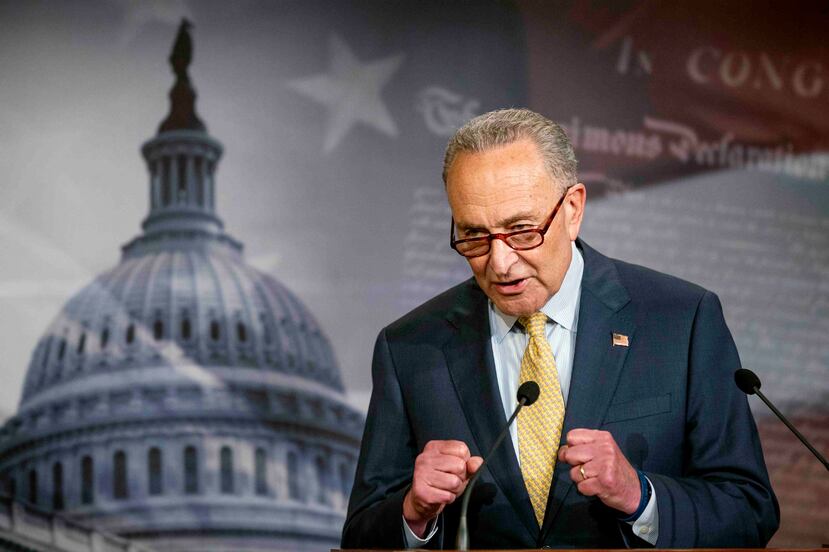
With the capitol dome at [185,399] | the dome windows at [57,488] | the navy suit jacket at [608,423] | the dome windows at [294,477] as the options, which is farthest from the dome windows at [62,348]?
the navy suit jacket at [608,423]

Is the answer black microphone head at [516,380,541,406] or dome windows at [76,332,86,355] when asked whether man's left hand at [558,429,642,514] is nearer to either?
black microphone head at [516,380,541,406]

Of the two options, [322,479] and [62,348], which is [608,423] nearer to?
[322,479]

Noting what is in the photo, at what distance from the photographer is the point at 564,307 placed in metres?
2.09

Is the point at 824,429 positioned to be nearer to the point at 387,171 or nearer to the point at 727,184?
the point at 727,184

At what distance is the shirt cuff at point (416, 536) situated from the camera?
1926mm

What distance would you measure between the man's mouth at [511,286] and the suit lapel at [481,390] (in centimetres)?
17

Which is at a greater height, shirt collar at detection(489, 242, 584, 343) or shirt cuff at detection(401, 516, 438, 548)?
shirt collar at detection(489, 242, 584, 343)

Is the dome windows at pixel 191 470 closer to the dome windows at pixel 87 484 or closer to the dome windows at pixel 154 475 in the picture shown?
the dome windows at pixel 154 475

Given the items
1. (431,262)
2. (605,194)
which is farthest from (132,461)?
(605,194)

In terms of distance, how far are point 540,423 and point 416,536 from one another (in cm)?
29

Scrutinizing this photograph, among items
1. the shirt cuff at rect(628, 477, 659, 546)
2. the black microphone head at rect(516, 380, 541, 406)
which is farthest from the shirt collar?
the shirt cuff at rect(628, 477, 659, 546)

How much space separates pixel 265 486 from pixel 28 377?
3.08 ft

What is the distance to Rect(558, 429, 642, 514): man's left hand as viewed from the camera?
1.65m

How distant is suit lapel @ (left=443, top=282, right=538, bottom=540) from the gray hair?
328 mm
